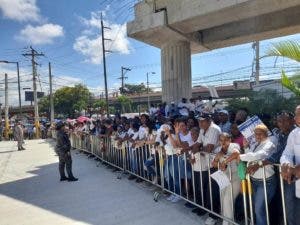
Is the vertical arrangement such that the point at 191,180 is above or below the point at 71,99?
below

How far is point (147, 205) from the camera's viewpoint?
25.6ft

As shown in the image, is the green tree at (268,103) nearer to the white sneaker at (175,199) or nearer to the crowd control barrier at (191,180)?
the crowd control barrier at (191,180)

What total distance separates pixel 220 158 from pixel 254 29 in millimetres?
9626

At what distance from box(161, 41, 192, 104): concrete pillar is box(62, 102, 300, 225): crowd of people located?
5551 mm

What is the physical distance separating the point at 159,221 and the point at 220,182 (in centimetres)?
160

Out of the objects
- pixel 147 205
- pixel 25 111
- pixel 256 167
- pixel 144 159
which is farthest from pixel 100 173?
pixel 25 111

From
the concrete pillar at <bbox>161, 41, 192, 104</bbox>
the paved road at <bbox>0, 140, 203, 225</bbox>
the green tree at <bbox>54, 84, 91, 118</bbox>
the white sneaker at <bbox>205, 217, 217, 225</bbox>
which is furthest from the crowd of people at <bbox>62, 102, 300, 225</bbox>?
the green tree at <bbox>54, 84, 91, 118</bbox>

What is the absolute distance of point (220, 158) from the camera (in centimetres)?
572

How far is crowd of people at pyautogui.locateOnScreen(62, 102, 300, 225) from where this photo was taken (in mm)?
4930

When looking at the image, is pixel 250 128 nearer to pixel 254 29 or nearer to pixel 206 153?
pixel 206 153

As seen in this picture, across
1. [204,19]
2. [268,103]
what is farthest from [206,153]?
[204,19]

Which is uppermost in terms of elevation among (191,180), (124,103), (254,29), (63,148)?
(254,29)

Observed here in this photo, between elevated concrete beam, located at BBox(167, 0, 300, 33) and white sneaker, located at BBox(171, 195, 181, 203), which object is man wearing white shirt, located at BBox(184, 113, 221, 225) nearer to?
white sneaker, located at BBox(171, 195, 181, 203)

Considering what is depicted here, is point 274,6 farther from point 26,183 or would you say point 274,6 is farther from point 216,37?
point 26,183
